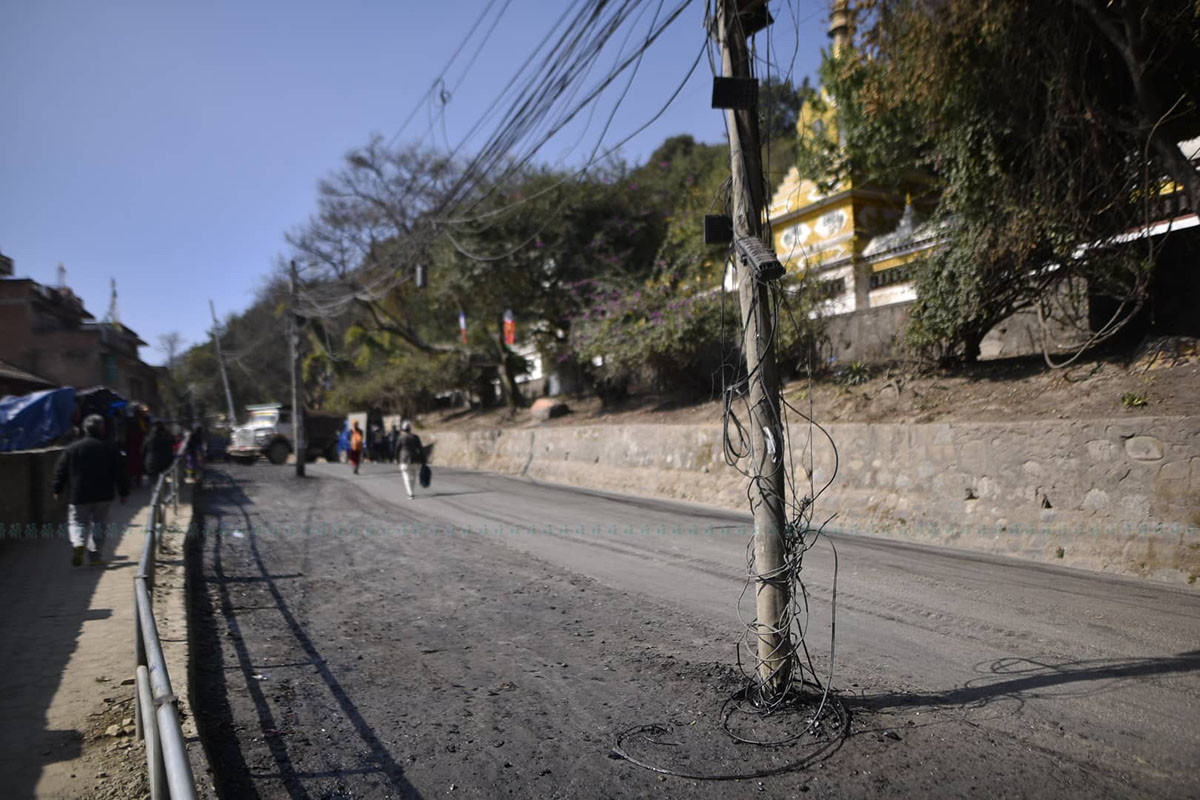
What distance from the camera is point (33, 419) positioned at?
1491 centimetres

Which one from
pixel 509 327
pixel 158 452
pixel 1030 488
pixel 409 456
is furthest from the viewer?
pixel 509 327

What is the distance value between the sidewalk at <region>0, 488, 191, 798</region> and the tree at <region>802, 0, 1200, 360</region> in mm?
11415

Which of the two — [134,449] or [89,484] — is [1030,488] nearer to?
[89,484]

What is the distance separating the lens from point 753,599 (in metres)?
7.19

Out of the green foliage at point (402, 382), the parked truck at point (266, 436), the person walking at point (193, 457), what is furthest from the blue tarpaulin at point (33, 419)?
the green foliage at point (402, 382)

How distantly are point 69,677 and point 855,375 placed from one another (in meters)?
13.1

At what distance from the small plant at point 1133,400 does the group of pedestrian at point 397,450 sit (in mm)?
12931

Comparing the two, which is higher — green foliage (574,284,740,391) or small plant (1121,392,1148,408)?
green foliage (574,284,740,391)

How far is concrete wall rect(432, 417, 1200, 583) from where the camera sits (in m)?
7.84

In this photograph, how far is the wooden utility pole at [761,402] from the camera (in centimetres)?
447

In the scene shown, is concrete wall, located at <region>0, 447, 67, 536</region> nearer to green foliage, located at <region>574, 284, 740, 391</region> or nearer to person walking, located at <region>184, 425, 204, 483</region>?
person walking, located at <region>184, 425, 204, 483</region>

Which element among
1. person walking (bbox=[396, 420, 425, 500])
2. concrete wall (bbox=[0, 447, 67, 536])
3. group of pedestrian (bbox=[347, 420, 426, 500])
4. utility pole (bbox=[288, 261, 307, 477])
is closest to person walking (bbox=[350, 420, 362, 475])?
group of pedestrian (bbox=[347, 420, 426, 500])

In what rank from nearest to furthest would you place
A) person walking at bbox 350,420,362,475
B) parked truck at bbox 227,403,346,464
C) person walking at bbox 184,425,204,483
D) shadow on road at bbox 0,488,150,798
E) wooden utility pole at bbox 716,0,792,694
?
1. shadow on road at bbox 0,488,150,798
2. wooden utility pole at bbox 716,0,792,694
3. person walking at bbox 184,425,204,483
4. person walking at bbox 350,420,362,475
5. parked truck at bbox 227,403,346,464

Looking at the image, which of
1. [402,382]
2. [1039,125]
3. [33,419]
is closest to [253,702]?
[1039,125]
